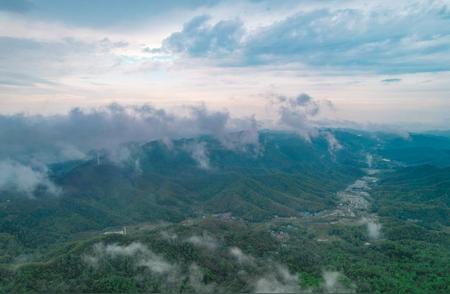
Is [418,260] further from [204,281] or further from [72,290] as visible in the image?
[72,290]

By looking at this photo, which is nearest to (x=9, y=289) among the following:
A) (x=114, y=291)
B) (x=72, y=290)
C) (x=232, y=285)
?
(x=72, y=290)

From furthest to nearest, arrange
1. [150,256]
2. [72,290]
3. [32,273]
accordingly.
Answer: [150,256] → [32,273] → [72,290]

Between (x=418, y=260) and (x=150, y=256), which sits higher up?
(x=150, y=256)

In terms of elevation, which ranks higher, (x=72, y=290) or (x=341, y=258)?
(x=72, y=290)

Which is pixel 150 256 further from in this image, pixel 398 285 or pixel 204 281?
pixel 398 285

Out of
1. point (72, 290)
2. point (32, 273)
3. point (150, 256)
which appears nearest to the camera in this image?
point (72, 290)

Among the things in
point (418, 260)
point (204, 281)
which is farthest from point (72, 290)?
point (418, 260)

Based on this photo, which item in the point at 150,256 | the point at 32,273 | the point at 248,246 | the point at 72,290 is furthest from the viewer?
the point at 248,246

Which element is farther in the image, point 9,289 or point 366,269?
point 366,269

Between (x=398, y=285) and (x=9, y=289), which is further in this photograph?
(x=398, y=285)
